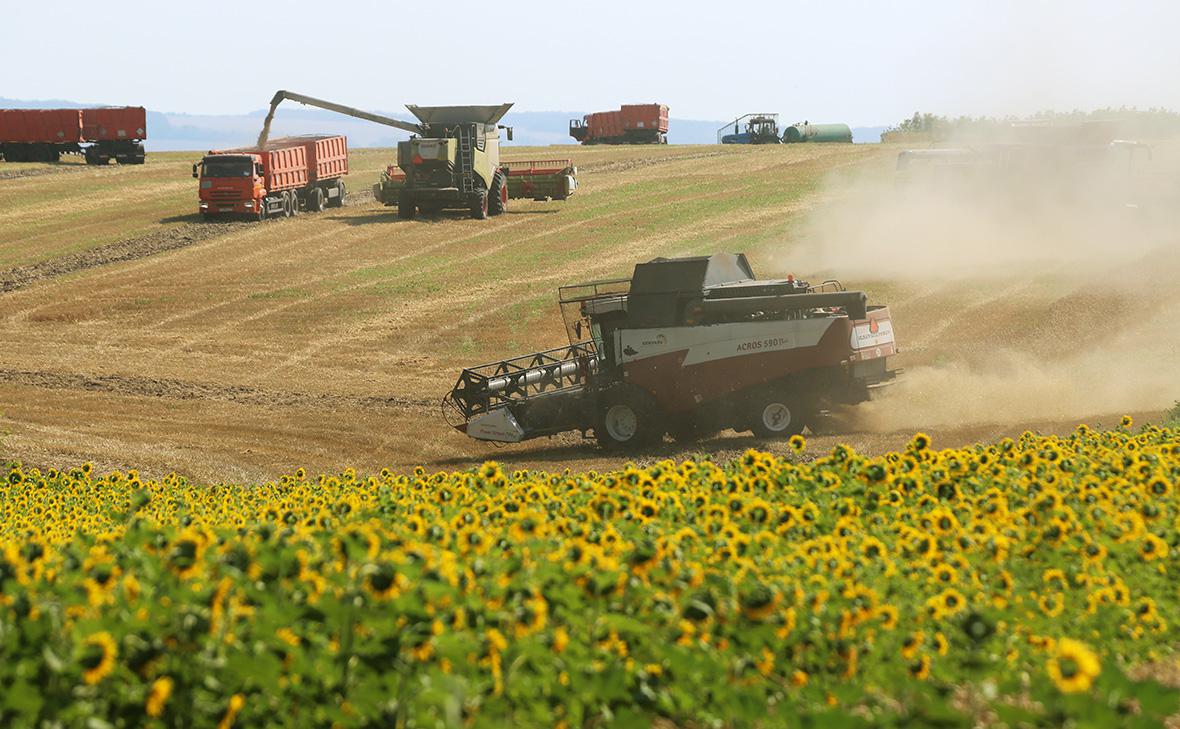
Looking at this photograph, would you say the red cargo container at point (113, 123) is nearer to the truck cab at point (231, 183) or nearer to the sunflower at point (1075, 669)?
the truck cab at point (231, 183)

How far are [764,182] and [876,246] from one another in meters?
15.9

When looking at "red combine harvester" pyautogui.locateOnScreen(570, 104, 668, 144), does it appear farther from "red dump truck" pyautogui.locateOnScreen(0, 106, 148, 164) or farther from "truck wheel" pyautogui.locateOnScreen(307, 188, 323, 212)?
"truck wheel" pyautogui.locateOnScreen(307, 188, 323, 212)

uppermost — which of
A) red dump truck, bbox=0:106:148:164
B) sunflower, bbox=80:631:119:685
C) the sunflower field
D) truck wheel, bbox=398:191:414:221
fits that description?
red dump truck, bbox=0:106:148:164

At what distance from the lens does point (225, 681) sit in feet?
15.4

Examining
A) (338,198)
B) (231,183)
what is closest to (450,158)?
(231,183)

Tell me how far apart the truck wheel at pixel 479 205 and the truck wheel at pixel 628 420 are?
29447mm

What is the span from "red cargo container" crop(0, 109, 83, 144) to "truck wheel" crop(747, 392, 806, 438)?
188 feet

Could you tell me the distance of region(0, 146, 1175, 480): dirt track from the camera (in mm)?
21203

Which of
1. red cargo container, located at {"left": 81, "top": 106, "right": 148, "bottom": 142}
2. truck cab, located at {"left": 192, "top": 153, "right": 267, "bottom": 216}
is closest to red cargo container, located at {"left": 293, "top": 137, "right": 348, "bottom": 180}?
truck cab, located at {"left": 192, "top": 153, "right": 267, "bottom": 216}

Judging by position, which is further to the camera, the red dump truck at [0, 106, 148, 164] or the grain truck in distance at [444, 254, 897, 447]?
the red dump truck at [0, 106, 148, 164]

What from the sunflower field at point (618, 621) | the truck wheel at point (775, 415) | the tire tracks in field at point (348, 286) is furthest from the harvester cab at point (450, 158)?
the sunflower field at point (618, 621)

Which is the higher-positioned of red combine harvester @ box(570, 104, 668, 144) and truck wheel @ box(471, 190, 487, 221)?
red combine harvester @ box(570, 104, 668, 144)

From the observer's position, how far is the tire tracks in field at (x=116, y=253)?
4001 centimetres

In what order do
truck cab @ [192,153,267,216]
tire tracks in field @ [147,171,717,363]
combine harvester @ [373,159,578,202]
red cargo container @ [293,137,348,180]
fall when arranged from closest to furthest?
tire tracks in field @ [147,171,717,363] < truck cab @ [192,153,267,216] < combine harvester @ [373,159,578,202] < red cargo container @ [293,137,348,180]
